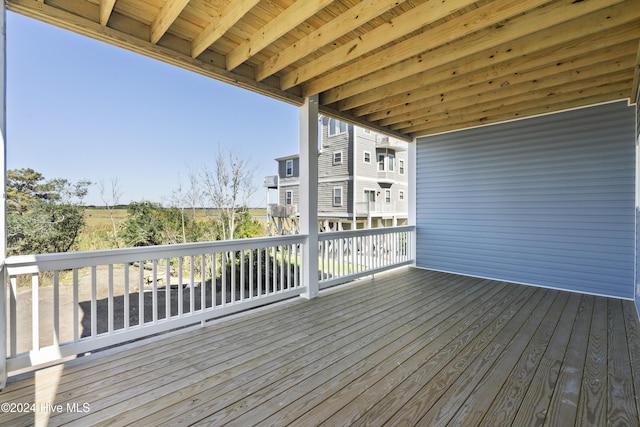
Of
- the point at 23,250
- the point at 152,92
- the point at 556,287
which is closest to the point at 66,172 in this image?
the point at 23,250

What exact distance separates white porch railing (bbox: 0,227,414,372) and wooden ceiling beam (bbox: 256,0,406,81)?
1992mm

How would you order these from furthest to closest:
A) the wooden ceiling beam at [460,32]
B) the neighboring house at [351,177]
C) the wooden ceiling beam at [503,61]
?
the neighboring house at [351,177] → the wooden ceiling beam at [503,61] → the wooden ceiling beam at [460,32]

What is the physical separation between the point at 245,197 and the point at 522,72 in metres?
5.89

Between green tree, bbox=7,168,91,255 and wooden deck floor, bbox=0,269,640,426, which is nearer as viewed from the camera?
wooden deck floor, bbox=0,269,640,426

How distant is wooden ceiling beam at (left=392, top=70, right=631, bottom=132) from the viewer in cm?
346

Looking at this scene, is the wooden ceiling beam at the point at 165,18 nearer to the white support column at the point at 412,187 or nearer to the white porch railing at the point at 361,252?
the white porch railing at the point at 361,252

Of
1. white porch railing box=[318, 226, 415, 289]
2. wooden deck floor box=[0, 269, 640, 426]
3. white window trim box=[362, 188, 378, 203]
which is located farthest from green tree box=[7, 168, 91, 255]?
white window trim box=[362, 188, 378, 203]

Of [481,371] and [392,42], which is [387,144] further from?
[481,371]

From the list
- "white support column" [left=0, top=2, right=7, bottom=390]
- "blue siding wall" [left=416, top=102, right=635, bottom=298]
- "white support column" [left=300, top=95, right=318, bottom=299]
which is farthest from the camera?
"blue siding wall" [left=416, top=102, right=635, bottom=298]

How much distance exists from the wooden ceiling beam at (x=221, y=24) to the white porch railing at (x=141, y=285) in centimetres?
193

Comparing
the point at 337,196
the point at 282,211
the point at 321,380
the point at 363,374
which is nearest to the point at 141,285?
the point at 321,380

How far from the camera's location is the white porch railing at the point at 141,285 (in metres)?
2.15

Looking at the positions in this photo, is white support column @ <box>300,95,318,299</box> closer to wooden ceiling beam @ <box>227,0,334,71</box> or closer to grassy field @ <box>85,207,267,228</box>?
wooden ceiling beam @ <box>227,0,334,71</box>

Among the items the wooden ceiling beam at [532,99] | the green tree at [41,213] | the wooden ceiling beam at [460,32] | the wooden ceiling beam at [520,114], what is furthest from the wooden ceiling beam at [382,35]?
the green tree at [41,213]
